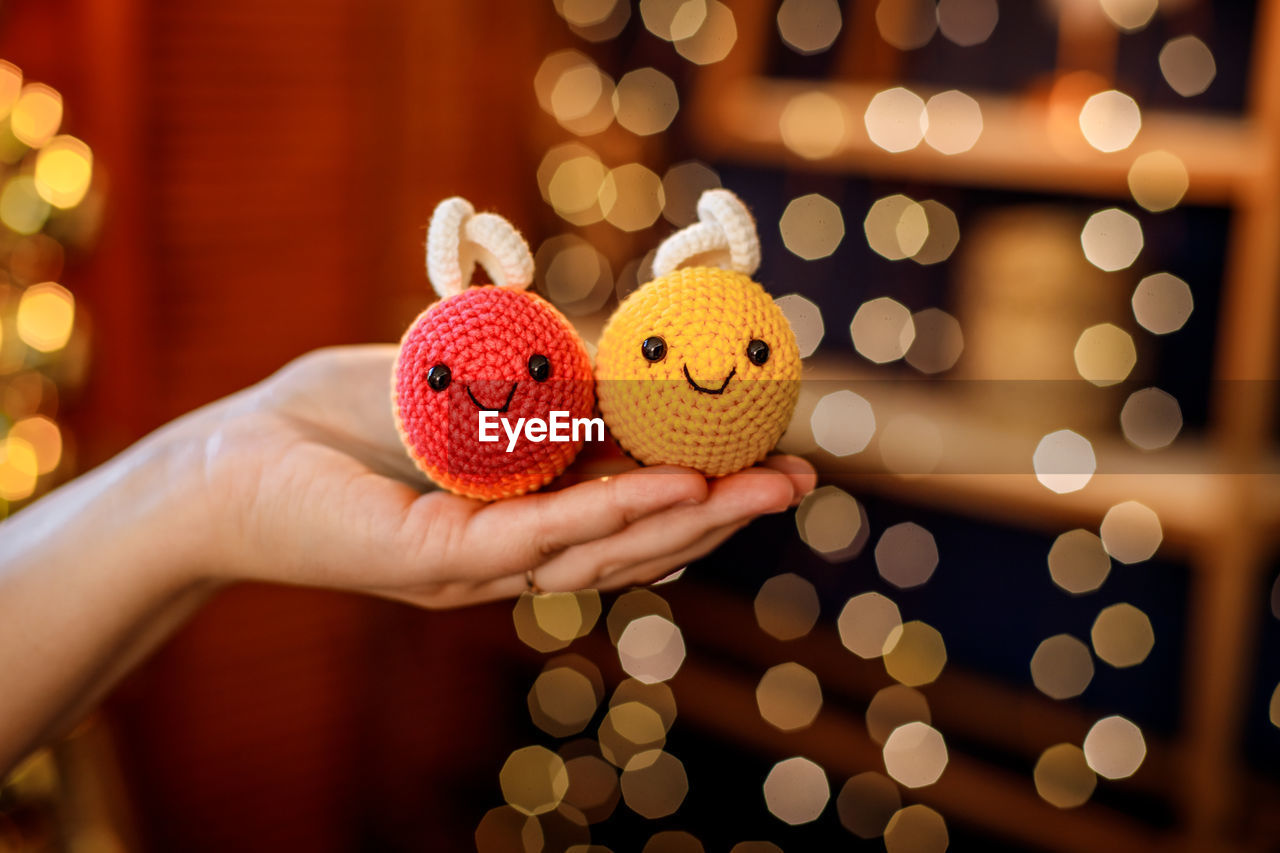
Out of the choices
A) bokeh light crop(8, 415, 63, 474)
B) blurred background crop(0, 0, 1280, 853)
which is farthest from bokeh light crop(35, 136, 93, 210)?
bokeh light crop(8, 415, 63, 474)

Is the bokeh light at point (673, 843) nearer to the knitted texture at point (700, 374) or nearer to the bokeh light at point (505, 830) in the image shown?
the bokeh light at point (505, 830)

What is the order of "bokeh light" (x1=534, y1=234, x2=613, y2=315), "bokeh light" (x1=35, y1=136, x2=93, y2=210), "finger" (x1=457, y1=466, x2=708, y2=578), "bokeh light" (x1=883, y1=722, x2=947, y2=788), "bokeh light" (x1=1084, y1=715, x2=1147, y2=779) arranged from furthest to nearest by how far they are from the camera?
"bokeh light" (x1=534, y1=234, x2=613, y2=315) → "bokeh light" (x1=883, y1=722, x2=947, y2=788) → "bokeh light" (x1=1084, y1=715, x2=1147, y2=779) → "bokeh light" (x1=35, y1=136, x2=93, y2=210) → "finger" (x1=457, y1=466, x2=708, y2=578)

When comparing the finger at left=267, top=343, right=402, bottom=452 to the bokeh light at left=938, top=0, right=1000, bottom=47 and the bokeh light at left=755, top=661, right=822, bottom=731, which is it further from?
the bokeh light at left=938, top=0, right=1000, bottom=47

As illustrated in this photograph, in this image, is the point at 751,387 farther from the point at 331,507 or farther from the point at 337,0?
the point at 337,0

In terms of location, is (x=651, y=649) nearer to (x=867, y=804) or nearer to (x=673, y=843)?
(x=673, y=843)

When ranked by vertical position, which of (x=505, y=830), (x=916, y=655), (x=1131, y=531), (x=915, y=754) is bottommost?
(x=505, y=830)

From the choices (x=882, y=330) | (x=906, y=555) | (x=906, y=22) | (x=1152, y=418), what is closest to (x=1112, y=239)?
(x=1152, y=418)

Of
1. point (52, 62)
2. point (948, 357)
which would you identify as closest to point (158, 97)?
point (52, 62)
